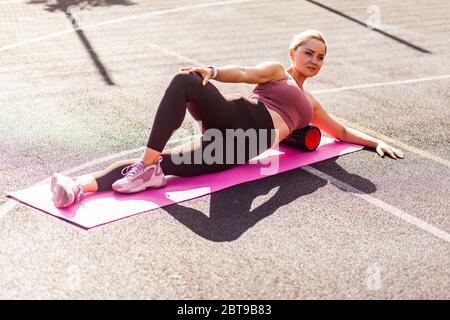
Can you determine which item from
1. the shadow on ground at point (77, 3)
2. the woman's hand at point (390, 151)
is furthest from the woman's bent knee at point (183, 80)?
the shadow on ground at point (77, 3)

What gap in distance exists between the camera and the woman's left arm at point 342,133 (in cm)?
597

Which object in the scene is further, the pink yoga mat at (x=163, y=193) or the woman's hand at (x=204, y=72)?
the woman's hand at (x=204, y=72)

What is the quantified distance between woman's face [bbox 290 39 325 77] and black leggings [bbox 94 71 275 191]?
53 centimetres

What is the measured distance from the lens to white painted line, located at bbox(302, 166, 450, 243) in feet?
15.3

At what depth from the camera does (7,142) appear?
20.2 feet

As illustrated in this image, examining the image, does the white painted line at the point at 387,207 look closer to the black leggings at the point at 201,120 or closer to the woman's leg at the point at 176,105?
the black leggings at the point at 201,120

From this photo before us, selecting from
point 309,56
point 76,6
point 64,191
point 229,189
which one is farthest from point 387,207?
point 76,6

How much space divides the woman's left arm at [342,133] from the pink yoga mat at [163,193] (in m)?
0.23

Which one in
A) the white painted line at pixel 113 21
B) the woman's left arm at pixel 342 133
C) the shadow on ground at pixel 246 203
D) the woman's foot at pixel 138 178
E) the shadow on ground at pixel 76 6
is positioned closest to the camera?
the shadow on ground at pixel 246 203

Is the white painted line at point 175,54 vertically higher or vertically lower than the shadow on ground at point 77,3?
lower

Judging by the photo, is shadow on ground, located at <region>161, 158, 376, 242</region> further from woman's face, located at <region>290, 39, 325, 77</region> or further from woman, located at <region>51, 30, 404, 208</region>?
woman's face, located at <region>290, 39, 325, 77</region>

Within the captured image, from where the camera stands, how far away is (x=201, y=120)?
5.19 m

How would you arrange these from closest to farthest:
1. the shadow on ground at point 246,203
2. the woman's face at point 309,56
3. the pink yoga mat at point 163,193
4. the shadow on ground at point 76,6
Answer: the shadow on ground at point 246,203 < the pink yoga mat at point 163,193 < the woman's face at point 309,56 < the shadow on ground at point 76,6

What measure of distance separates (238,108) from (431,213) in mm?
1780
